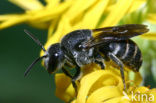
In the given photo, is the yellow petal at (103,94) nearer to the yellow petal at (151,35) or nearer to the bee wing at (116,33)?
the bee wing at (116,33)

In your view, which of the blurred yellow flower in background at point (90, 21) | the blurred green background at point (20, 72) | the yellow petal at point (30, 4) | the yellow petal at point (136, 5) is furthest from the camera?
the blurred green background at point (20, 72)

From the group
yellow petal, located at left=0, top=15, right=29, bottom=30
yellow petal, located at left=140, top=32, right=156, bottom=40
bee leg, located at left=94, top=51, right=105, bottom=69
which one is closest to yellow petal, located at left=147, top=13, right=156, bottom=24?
yellow petal, located at left=140, top=32, right=156, bottom=40

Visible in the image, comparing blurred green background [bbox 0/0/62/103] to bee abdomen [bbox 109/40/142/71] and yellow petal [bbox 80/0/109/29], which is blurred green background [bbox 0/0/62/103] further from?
bee abdomen [bbox 109/40/142/71]

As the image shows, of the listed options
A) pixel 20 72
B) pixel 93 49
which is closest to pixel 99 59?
pixel 93 49

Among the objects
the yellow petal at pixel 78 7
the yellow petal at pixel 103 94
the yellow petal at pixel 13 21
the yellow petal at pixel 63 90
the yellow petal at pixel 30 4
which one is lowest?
the yellow petal at pixel 103 94

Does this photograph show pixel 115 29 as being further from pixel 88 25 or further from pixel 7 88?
pixel 7 88

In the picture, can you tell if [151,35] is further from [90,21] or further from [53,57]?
[53,57]

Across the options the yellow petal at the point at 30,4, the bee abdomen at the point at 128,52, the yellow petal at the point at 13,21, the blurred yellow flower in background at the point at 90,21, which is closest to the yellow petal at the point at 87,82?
the blurred yellow flower in background at the point at 90,21
